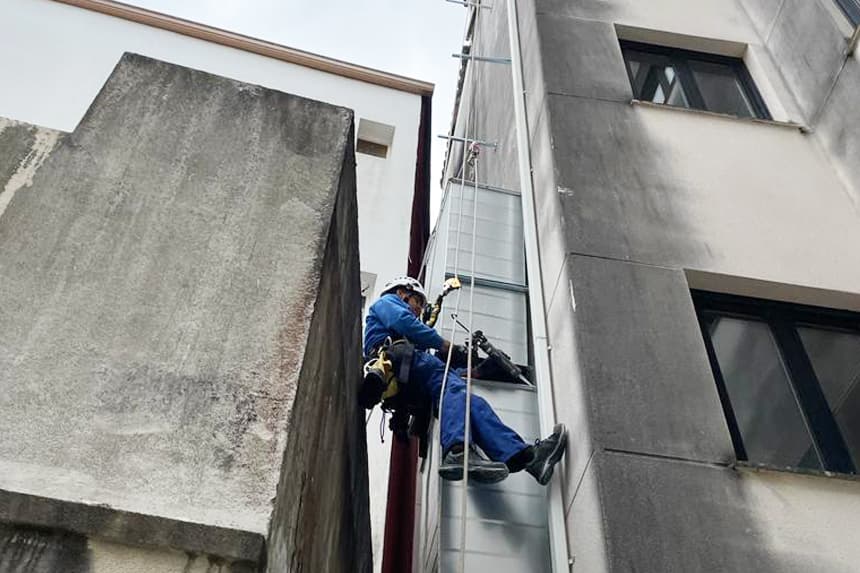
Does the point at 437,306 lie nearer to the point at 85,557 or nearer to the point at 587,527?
the point at 587,527

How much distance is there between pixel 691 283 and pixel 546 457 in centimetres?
165

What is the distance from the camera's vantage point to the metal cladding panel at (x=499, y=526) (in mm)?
4238

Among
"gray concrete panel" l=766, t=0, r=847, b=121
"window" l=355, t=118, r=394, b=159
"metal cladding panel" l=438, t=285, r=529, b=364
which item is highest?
"window" l=355, t=118, r=394, b=159

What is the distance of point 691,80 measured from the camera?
7043 mm

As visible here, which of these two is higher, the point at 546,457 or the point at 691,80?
the point at 691,80

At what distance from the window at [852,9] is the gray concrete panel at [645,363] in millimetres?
3174

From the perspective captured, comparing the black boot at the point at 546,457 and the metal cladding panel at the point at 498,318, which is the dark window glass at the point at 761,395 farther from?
the metal cladding panel at the point at 498,318

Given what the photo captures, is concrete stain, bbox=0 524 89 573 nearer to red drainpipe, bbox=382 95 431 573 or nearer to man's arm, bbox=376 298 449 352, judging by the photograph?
man's arm, bbox=376 298 449 352

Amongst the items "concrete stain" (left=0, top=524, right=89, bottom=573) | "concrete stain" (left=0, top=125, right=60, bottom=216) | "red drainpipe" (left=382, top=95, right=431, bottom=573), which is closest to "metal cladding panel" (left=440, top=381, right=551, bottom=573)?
"red drainpipe" (left=382, top=95, right=431, bottom=573)

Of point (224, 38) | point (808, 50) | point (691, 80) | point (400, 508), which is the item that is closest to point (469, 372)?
point (691, 80)

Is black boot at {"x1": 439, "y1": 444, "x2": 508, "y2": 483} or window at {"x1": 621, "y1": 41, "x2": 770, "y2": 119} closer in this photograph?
black boot at {"x1": 439, "y1": 444, "x2": 508, "y2": 483}

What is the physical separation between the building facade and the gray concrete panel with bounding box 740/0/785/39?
1.0 inches

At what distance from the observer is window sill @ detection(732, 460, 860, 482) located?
387 centimetres

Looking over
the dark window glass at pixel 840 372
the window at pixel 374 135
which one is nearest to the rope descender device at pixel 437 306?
the dark window glass at pixel 840 372
